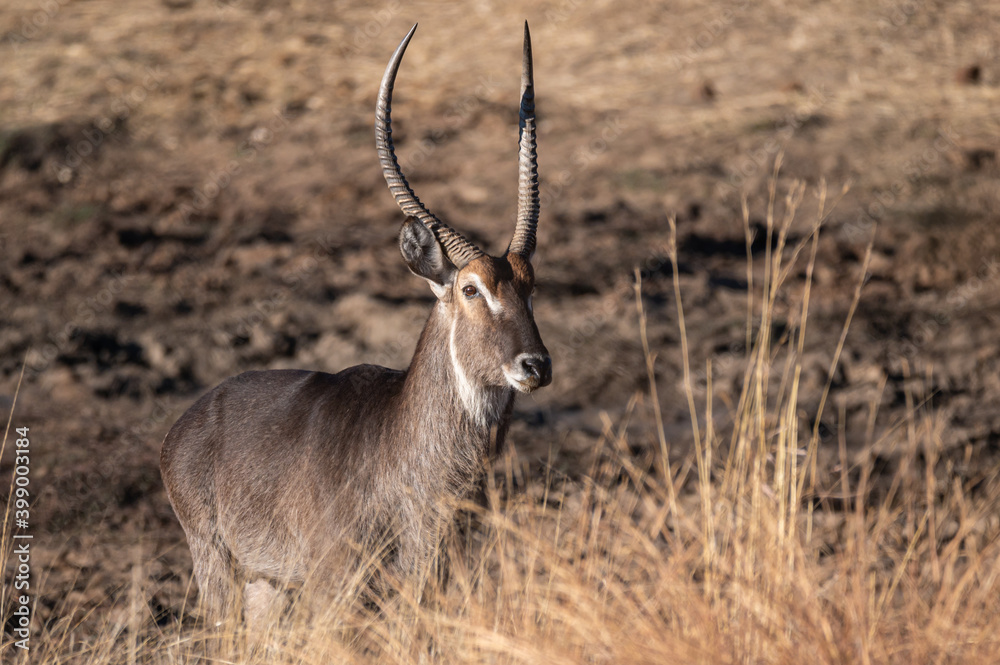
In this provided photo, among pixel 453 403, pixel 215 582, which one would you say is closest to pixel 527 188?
pixel 453 403

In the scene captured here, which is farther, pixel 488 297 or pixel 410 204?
pixel 410 204

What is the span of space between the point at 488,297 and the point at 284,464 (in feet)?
4.15

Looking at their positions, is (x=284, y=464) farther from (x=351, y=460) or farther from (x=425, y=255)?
(x=425, y=255)

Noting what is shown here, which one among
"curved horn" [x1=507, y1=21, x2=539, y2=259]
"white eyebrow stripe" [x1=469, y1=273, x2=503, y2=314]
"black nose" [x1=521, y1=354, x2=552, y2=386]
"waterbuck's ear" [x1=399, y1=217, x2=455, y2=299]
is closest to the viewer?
"black nose" [x1=521, y1=354, x2=552, y2=386]

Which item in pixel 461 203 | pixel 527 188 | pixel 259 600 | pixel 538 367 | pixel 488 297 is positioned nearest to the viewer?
pixel 538 367

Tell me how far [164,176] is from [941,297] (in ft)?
29.0

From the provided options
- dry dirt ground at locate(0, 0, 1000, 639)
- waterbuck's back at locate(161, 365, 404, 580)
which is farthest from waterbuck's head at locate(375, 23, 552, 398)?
dry dirt ground at locate(0, 0, 1000, 639)

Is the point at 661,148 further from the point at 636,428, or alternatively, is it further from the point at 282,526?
the point at 282,526

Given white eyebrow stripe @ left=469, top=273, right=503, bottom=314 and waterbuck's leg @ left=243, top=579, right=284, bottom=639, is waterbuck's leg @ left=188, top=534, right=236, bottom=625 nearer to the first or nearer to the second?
waterbuck's leg @ left=243, top=579, right=284, bottom=639

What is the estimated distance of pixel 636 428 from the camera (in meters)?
8.45

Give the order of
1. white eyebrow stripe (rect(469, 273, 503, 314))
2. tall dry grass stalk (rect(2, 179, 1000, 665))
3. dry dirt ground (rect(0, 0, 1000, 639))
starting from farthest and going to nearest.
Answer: dry dirt ground (rect(0, 0, 1000, 639)) → white eyebrow stripe (rect(469, 273, 503, 314)) → tall dry grass stalk (rect(2, 179, 1000, 665))

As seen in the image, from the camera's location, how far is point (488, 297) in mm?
4648

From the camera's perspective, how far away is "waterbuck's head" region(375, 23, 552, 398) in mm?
4504

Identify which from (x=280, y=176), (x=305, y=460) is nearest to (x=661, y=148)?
(x=280, y=176)
